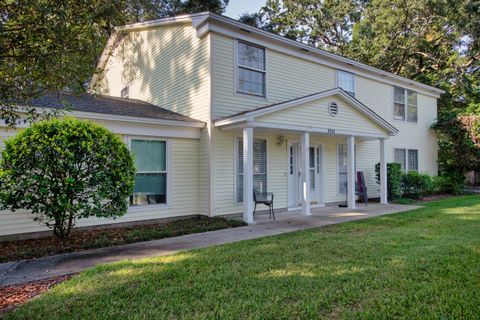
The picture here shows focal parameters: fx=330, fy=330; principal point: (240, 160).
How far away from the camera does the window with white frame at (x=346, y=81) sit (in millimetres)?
12758

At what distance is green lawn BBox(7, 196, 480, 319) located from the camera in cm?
334

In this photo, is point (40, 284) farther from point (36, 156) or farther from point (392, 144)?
point (392, 144)

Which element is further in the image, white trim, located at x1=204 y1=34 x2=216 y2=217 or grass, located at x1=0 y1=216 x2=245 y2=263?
white trim, located at x1=204 y1=34 x2=216 y2=217

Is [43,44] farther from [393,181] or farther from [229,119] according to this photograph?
[393,181]

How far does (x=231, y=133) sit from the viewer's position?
30.6 ft

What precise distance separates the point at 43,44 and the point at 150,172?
489 cm

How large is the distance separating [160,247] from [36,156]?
106 inches

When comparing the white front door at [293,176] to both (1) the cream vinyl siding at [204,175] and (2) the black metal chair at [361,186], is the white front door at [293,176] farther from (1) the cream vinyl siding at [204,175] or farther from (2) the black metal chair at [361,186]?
(1) the cream vinyl siding at [204,175]

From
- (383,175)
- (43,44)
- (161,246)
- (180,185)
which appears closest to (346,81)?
(383,175)

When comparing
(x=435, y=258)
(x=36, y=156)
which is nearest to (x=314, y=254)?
(x=435, y=258)

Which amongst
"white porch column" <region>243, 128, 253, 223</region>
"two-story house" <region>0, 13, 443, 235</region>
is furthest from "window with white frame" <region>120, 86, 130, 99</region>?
"white porch column" <region>243, 128, 253, 223</region>

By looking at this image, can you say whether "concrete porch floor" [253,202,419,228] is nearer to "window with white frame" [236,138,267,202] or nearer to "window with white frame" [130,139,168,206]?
"window with white frame" [236,138,267,202]

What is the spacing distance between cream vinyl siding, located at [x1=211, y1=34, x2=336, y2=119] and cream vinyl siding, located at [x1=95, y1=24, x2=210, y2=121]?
0.30 meters

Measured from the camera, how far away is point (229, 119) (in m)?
8.41
